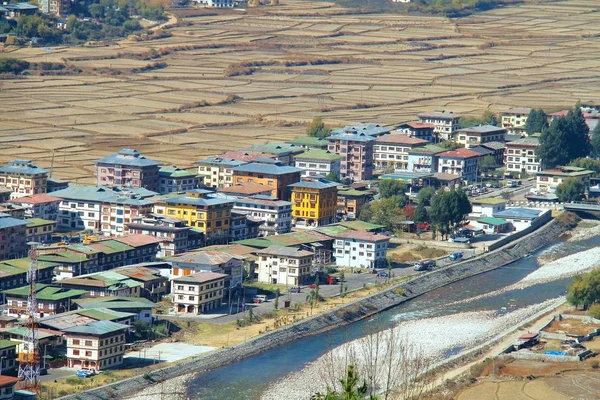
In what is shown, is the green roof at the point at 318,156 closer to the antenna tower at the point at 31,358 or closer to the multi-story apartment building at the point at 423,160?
the multi-story apartment building at the point at 423,160

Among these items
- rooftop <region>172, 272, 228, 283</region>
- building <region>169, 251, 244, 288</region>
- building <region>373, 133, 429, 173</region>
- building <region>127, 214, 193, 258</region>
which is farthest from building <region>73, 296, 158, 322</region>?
building <region>373, 133, 429, 173</region>

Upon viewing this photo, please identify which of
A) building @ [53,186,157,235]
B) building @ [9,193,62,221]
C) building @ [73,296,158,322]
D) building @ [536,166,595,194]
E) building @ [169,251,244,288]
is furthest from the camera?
building @ [536,166,595,194]

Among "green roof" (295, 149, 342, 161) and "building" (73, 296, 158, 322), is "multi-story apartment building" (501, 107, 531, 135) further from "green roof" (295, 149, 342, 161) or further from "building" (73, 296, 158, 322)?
"building" (73, 296, 158, 322)

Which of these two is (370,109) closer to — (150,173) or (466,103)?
(466,103)

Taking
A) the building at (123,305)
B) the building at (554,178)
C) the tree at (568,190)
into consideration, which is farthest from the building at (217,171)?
the building at (123,305)

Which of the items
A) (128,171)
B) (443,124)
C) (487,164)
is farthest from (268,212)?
(443,124)

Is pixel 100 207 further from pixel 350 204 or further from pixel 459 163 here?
pixel 459 163

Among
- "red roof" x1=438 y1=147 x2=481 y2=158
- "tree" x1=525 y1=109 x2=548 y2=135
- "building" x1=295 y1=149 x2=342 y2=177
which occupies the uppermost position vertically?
"tree" x1=525 y1=109 x2=548 y2=135
